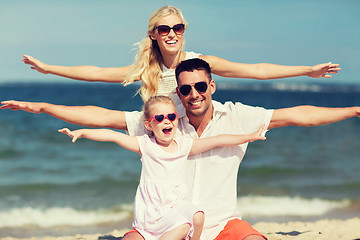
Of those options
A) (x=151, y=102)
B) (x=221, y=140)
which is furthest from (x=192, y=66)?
(x=221, y=140)

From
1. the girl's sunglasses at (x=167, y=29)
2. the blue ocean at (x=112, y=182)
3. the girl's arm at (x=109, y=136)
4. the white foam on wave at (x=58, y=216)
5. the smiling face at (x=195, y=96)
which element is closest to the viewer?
the girl's arm at (x=109, y=136)

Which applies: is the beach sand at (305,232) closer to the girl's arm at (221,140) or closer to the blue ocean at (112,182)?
the blue ocean at (112,182)

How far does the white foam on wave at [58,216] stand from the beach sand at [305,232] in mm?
1096

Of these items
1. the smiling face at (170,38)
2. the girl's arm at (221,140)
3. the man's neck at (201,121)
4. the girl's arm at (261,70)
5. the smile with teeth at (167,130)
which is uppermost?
the smiling face at (170,38)

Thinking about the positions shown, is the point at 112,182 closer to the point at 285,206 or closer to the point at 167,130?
the point at 285,206

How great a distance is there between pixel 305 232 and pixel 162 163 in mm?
3189

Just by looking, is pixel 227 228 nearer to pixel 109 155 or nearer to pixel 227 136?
pixel 227 136

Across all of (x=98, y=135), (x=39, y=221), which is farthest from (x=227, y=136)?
(x=39, y=221)

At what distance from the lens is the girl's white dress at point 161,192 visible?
363 centimetres

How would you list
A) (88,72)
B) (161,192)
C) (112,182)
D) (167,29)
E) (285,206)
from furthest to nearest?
1. (112,182)
2. (285,206)
3. (88,72)
4. (167,29)
5. (161,192)

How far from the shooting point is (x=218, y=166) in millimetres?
4055

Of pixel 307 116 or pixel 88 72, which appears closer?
pixel 307 116

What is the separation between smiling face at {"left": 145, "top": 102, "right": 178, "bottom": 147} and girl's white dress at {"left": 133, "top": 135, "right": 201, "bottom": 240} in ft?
0.34

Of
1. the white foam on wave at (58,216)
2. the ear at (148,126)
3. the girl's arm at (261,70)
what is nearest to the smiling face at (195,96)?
the ear at (148,126)
